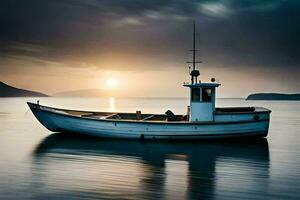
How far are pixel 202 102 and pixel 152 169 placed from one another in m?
9.11

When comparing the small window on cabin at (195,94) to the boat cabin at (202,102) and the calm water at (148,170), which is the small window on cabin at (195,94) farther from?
the calm water at (148,170)

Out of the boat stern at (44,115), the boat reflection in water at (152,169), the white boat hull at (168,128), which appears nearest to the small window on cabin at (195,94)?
the white boat hull at (168,128)

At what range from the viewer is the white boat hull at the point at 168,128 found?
24.7 m

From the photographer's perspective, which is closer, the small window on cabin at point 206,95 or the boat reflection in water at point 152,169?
the boat reflection in water at point 152,169

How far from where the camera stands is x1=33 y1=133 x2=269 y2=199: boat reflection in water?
1272 centimetres

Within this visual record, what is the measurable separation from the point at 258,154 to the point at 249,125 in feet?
11.9

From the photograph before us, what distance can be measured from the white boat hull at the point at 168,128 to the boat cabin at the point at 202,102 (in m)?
0.65

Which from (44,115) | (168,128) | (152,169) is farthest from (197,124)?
(44,115)

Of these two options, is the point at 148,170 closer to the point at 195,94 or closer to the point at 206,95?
the point at 195,94

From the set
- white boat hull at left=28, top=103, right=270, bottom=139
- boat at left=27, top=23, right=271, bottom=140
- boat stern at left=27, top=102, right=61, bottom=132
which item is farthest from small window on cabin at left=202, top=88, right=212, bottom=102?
boat stern at left=27, top=102, right=61, bottom=132

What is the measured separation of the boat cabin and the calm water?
220cm

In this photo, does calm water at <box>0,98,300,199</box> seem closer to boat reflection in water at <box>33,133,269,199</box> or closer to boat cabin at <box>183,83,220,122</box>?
boat reflection in water at <box>33,133,269,199</box>

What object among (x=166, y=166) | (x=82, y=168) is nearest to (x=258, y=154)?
(x=166, y=166)

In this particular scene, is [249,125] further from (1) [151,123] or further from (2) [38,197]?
(2) [38,197]
